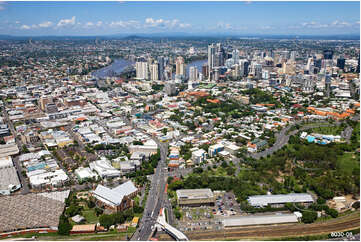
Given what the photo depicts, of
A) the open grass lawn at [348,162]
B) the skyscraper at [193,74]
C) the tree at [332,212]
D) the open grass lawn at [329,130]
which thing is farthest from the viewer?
the skyscraper at [193,74]

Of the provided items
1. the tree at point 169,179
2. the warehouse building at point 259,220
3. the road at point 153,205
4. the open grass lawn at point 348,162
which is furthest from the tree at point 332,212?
the tree at point 169,179

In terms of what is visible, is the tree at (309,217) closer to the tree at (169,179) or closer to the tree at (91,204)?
the tree at (169,179)

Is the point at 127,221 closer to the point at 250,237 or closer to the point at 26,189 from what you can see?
the point at 250,237

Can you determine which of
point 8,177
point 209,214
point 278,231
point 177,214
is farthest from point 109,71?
point 278,231

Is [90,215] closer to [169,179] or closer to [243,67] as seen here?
[169,179]

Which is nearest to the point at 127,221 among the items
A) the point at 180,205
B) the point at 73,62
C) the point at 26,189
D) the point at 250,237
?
the point at 180,205

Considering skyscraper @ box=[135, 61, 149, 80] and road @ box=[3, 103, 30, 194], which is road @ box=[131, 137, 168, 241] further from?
skyscraper @ box=[135, 61, 149, 80]
